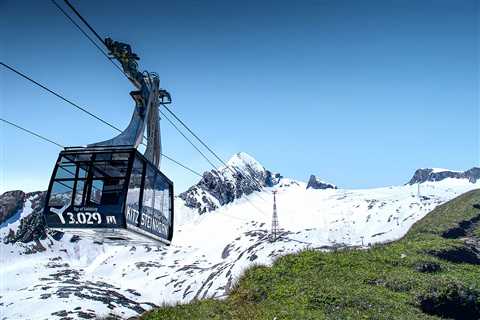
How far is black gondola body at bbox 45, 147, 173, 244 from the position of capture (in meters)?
17.5

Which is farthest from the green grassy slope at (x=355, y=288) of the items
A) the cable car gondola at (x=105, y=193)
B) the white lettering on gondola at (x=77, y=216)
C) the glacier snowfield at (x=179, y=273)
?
the glacier snowfield at (x=179, y=273)

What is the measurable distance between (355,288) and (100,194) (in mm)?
13862

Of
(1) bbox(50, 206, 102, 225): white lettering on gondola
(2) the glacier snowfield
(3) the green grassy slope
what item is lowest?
(2) the glacier snowfield

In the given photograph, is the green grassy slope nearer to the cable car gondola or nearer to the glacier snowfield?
the cable car gondola

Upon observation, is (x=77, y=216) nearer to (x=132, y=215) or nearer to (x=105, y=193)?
(x=105, y=193)

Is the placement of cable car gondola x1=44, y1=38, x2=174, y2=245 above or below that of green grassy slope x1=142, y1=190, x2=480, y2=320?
above

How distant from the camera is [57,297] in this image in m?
116

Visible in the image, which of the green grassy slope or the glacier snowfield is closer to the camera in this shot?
the green grassy slope

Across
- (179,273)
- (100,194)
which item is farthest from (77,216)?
(179,273)

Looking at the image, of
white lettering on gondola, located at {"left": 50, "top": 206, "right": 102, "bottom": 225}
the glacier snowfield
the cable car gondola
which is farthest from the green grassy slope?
the glacier snowfield

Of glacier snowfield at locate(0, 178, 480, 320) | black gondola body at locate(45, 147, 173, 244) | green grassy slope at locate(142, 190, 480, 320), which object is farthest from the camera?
glacier snowfield at locate(0, 178, 480, 320)

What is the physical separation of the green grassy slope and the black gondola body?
15.1ft

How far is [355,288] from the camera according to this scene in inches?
905

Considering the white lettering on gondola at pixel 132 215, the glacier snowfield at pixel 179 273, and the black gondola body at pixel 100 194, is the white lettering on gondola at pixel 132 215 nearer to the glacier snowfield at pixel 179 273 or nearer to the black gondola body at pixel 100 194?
the black gondola body at pixel 100 194
